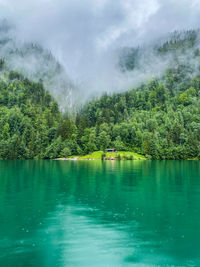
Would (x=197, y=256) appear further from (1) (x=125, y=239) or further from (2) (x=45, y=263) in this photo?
(2) (x=45, y=263)

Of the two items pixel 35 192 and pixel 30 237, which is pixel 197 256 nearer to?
pixel 30 237

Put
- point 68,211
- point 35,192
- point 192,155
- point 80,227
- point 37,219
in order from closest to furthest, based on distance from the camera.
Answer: point 80,227 < point 37,219 < point 68,211 < point 35,192 < point 192,155

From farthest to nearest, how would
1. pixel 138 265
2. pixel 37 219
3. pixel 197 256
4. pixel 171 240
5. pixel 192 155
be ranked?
1. pixel 192 155
2. pixel 37 219
3. pixel 171 240
4. pixel 197 256
5. pixel 138 265

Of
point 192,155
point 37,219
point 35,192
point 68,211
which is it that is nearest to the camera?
point 37,219

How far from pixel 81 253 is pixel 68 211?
1278 cm

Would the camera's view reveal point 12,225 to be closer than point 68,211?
Yes

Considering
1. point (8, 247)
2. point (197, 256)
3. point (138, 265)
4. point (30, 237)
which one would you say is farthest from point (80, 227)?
point (197, 256)

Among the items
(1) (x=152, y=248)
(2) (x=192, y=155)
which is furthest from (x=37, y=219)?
(2) (x=192, y=155)

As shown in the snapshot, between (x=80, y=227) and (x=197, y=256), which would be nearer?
(x=197, y=256)

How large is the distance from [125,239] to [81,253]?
14.3ft

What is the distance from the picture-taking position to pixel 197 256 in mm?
18766

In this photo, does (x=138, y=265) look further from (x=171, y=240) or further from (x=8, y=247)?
(x=8, y=247)

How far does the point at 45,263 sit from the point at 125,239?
286 inches

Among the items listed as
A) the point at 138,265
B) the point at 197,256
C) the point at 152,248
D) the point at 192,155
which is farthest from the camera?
the point at 192,155
